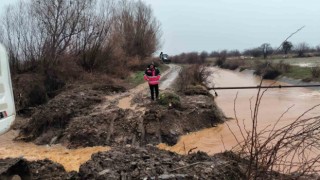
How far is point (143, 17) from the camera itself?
57.7 m

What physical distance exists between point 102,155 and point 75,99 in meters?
11.7

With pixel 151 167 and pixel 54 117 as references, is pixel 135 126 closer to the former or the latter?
pixel 54 117

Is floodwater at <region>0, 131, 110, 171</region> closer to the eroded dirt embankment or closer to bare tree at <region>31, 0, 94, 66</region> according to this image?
the eroded dirt embankment

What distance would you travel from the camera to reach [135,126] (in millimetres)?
16219

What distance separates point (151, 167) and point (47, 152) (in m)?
8.27

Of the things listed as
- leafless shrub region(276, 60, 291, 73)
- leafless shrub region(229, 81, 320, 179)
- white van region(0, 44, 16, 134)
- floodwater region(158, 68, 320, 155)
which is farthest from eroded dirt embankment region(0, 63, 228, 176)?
leafless shrub region(276, 60, 291, 73)

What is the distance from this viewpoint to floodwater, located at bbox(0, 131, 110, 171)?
523 inches

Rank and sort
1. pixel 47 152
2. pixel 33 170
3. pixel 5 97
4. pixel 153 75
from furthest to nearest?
pixel 153 75 < pixel 47 152 < pixel 33 170 < pixel 5 97


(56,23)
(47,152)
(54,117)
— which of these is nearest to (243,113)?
(54,117)

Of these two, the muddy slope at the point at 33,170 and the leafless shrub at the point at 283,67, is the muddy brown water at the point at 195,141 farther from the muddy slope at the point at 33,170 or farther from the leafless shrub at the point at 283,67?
the leafless shrub at the point at 283,67

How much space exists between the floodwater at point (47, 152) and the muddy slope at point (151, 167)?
461 cm

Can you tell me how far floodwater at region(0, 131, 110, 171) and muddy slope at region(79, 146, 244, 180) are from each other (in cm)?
461

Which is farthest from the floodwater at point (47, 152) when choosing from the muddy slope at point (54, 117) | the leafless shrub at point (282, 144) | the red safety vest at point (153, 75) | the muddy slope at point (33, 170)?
the leafless shrub at point (282, 144)

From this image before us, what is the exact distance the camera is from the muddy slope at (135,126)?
611 inches
